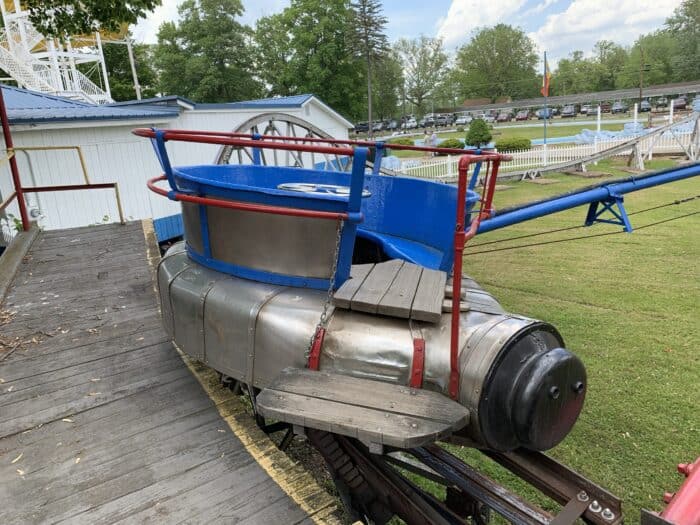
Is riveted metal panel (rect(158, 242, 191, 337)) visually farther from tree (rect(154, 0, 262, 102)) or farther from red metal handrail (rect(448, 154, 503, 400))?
tree (rect(154, 0, 262, 102))

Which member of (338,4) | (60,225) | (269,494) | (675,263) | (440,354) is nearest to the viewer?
(269,494)

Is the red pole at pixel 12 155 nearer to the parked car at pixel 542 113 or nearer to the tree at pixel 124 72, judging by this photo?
the tree at pixel 124 72

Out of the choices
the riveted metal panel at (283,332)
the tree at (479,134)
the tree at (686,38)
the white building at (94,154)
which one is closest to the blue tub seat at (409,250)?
the riveted metal panel at (283,332)

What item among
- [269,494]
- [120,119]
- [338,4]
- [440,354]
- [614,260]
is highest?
[338,4]

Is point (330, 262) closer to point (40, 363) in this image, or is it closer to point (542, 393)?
point (542, 393)

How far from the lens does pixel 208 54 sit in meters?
40.5

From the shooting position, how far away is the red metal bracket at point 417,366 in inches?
97.6

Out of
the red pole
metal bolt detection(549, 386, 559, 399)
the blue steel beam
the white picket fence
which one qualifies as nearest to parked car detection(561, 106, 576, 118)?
the white picket fence

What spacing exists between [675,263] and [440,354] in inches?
337

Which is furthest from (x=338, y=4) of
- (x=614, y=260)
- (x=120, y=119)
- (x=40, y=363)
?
(x=40, y=363)

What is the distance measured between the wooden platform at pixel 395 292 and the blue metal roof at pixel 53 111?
854 centimetres

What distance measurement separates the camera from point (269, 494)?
2348mm

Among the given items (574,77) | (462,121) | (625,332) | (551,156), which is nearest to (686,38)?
(574,77)

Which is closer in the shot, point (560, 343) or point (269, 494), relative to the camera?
point (269, 494)
